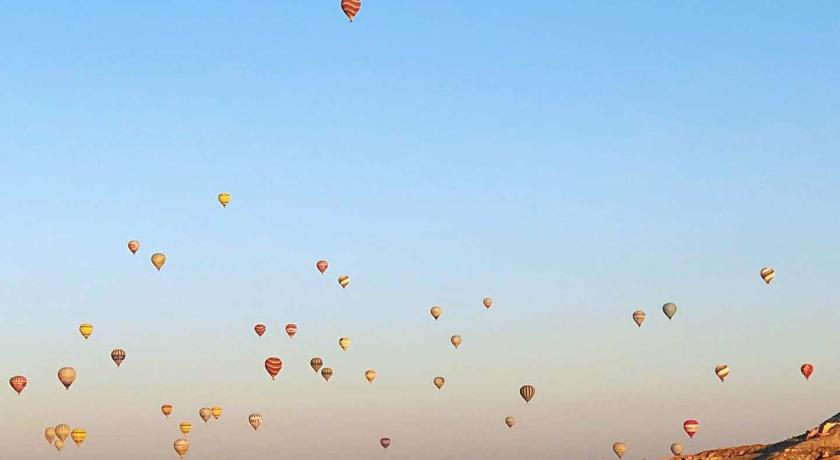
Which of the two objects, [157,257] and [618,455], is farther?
[157,257]

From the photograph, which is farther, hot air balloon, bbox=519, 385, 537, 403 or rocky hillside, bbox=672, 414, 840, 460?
hot air balloon, bbox=519, 385, 537, 403

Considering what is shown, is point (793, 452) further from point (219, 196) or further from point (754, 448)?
point (219, 196)

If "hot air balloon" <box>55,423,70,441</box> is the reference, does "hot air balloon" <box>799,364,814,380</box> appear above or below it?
below

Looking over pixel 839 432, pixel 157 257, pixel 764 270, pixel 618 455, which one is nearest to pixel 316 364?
pixel 157 257

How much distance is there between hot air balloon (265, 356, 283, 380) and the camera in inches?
6762

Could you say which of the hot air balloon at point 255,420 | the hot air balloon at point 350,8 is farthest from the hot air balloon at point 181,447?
the hot air balloon at point 350,8

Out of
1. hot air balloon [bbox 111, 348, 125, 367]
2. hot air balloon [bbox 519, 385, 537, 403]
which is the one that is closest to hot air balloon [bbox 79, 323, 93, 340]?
hot air balloon [bbox 111, 348, 125, 367]

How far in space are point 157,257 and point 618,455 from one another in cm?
5403

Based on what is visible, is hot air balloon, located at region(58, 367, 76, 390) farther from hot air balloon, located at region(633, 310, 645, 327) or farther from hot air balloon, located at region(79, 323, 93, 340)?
hot air balloon, located at region(633, 310, 645, 327)

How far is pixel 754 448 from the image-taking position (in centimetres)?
13488

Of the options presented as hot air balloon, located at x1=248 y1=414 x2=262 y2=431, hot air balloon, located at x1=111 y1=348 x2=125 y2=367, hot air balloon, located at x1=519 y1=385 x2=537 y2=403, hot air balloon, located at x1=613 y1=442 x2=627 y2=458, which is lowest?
hot air balloon, located at x1=613 y1=442 x2=627 y2=458

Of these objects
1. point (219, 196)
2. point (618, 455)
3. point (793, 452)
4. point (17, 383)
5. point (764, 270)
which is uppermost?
point (219, 196)

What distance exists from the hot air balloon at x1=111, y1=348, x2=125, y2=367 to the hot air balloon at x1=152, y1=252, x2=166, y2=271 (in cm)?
1040

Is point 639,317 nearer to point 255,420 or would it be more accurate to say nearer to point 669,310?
point 669,310
